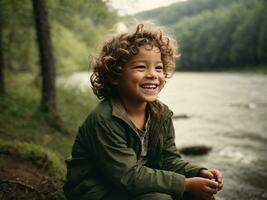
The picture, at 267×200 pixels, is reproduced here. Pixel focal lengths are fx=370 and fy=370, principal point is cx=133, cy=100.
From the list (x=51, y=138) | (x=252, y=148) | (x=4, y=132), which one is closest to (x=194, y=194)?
(x=4, y=132)

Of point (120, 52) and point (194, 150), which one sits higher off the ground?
point (120, 52)

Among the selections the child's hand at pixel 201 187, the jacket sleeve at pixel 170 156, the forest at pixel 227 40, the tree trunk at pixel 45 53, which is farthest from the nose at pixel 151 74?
the forest at pixel 227 40

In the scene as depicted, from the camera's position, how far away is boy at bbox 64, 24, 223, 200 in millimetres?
2645

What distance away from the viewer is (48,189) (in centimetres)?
358

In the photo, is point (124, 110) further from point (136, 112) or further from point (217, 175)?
point (217, 175)

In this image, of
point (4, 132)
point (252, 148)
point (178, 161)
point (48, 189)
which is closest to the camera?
point (178, 161)

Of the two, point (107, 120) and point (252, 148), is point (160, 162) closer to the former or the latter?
point (107, 120)

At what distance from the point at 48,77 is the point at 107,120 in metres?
5.73

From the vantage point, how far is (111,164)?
2627mm

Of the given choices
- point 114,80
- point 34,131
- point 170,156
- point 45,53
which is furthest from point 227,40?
point 114,80

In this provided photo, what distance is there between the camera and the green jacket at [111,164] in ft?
8.59

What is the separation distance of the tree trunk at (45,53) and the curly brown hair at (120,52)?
4.86m

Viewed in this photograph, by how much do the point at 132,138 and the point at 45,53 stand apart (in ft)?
18.5

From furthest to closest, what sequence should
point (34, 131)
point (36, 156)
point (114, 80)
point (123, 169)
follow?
point (34, 131) → point (36, 156) → point (114, 80) → point (123, 169)
